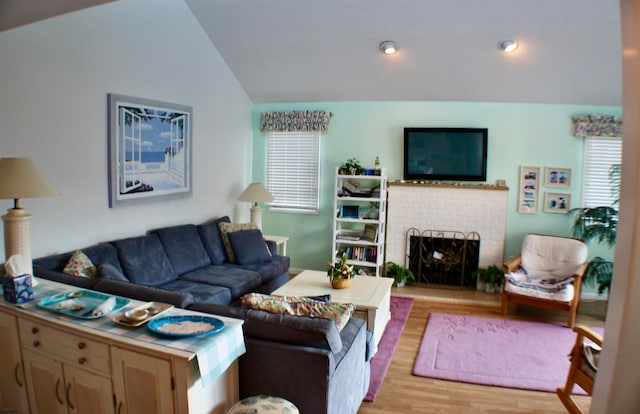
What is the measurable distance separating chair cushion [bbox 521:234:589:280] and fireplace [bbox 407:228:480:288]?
0.66 m

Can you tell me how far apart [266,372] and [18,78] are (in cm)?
282

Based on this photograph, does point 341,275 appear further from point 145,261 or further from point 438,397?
point 145,261

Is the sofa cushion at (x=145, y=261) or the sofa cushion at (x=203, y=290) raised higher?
the sofa cushion at (x=145, y=261)

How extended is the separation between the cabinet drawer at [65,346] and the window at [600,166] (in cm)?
556

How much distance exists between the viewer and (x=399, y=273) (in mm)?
6160

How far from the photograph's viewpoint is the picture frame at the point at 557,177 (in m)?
5.77

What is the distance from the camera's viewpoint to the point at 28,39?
354 cm

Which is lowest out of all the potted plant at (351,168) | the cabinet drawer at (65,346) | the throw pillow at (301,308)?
the cabinet drawer at (65,346)

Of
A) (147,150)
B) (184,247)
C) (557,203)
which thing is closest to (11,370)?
Answer: (184,247)

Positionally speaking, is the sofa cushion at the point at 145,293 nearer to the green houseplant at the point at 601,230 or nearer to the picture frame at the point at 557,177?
the green houseplant at the point at 601,230

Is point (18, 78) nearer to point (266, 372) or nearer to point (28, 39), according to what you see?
point (28, 39)

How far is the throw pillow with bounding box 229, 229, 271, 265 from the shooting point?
5.46 m

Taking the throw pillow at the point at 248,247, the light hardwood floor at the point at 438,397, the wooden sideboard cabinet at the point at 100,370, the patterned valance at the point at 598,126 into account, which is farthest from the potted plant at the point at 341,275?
the patterned valance at the point at 598,126

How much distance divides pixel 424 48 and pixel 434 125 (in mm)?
1166
